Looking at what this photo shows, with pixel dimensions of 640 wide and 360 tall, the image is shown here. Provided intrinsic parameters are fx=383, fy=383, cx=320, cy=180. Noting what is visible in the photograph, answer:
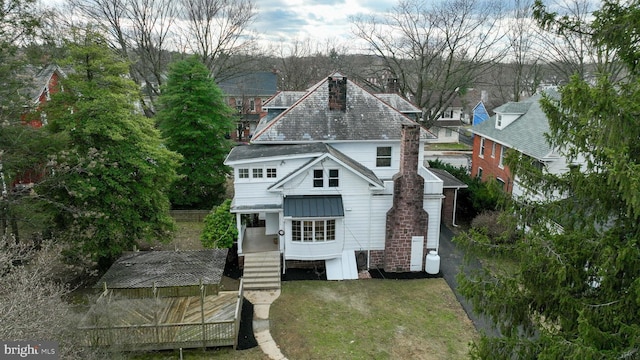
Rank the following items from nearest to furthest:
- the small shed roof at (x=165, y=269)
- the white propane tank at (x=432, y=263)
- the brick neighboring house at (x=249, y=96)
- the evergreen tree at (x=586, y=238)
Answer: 1. the evergreen tree at (x=586, y=238)
2. the small shed roof at (x=165, y=269)
3. the white propane tank at (x=432, y=263)
4. the brick neighboring house at (x=249, y=96)

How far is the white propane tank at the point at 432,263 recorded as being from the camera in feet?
59.9

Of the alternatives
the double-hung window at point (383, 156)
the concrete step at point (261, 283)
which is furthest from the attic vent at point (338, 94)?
the concrete step at point (261, 283)

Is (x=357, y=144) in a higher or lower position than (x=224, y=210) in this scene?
higher

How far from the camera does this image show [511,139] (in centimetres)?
2569

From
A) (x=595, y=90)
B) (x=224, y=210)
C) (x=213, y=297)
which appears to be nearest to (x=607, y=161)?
(x=595, y=90)

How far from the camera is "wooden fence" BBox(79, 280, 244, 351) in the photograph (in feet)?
39.9

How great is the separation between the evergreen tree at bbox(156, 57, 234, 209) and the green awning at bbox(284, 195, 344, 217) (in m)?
10.6

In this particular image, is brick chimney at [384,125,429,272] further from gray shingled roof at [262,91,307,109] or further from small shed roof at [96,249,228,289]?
gray shingled roof at [262,91,307,109]

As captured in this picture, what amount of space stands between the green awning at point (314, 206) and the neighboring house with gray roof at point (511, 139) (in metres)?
10.4

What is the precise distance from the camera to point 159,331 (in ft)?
41.7

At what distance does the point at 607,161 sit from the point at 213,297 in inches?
554

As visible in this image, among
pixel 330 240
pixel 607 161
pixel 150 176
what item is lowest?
pixel 330 240

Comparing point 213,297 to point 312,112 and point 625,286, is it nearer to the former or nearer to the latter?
point 312,112

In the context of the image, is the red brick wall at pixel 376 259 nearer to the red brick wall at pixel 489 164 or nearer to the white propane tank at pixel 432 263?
the white propane tank at pixel 432 263
